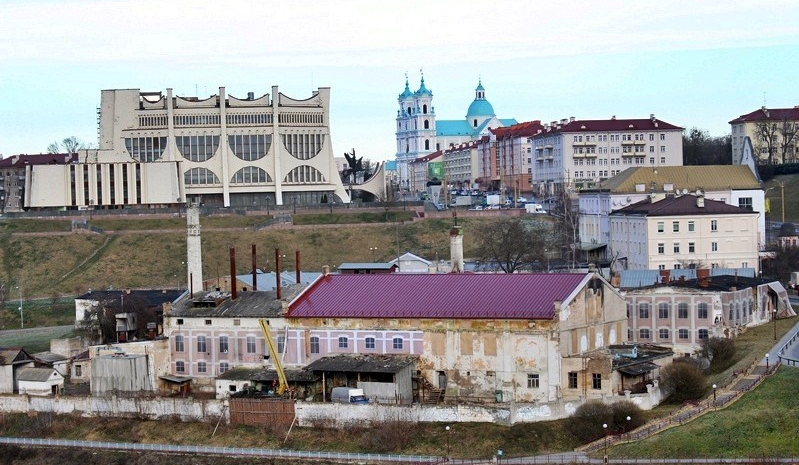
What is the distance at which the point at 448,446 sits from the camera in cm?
5162

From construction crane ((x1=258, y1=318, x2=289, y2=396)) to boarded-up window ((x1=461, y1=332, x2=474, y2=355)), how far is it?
25.0 feet

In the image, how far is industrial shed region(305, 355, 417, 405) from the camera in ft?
185

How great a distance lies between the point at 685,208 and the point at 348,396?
4187 cm

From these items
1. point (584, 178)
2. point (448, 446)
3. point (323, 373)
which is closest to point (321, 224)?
point (584, 178)

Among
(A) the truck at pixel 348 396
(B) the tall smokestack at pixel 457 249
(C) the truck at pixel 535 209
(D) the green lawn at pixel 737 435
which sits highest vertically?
(C) the truck at pixel 535 209

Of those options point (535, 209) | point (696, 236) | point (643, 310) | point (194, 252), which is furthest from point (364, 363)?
point (535, 209)

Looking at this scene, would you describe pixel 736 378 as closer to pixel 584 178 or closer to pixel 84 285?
pixel 84 285

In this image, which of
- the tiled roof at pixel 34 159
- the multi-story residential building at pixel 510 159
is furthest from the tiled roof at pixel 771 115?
the tiled roof at pixel 34 159

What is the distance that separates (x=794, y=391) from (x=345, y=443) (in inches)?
670

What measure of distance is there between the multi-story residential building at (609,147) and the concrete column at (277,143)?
29.6 metres

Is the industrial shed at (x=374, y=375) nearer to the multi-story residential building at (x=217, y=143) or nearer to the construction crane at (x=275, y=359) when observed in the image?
the construction crane at (x=275, y=359)

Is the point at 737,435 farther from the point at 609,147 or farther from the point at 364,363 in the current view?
the point at 609,147

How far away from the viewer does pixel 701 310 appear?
68438mm

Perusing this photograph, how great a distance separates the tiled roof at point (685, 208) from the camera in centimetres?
9119
